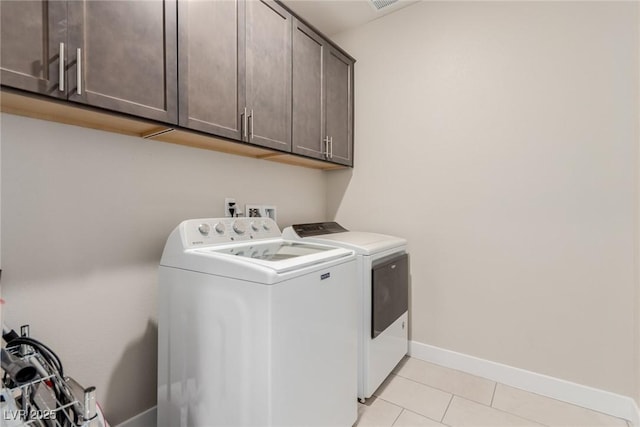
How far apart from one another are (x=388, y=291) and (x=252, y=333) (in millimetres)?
1047

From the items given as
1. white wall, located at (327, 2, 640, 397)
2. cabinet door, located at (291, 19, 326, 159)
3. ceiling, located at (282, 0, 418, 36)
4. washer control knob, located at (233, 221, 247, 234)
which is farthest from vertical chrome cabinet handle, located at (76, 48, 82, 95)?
white wall, located at (327, 2, 640, 397)

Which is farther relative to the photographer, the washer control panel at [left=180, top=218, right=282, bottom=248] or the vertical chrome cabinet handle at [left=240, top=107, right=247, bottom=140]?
the vertical chrome cabinet handle at [left=240, top=107, right=247, bottom=140]

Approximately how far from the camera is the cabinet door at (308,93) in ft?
6.09

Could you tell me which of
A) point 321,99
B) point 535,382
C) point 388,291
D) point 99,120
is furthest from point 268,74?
point 535,382

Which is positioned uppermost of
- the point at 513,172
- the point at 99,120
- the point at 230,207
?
the point at 99,120

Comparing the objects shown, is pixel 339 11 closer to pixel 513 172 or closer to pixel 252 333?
pixel 513 172

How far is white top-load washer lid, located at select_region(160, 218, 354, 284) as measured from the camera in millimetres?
1073

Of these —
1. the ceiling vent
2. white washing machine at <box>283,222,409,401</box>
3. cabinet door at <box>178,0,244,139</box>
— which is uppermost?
the ceiling vent

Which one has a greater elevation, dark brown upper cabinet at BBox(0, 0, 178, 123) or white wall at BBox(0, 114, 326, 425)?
dark brown upper cabinet at BBox(0, 0, 178, 123)

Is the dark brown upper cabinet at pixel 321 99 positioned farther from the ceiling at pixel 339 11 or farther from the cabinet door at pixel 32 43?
the cabinet door at pixel 32 43

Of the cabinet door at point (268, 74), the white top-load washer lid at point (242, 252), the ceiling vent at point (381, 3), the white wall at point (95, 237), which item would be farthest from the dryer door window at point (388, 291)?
the ceiling vent at point (381, 3)

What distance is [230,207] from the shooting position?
1.84 m

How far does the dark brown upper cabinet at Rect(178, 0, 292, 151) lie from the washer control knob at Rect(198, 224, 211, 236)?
447mm

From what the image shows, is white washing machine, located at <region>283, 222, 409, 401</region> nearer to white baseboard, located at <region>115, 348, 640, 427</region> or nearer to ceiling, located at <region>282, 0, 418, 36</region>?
white baseboard, located at <region>115, 348, 640, 427</region>
